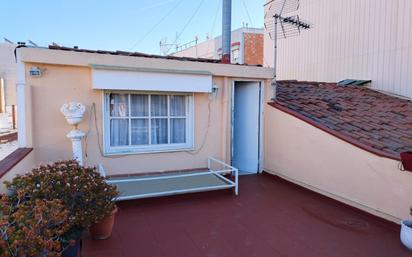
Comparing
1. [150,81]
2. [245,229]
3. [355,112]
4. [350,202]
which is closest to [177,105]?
[150,81]

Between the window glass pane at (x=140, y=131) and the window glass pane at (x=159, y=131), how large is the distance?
5.9 inches

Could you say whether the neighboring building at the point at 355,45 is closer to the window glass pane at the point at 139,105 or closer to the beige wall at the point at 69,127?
the beige wall at the point at 69,127

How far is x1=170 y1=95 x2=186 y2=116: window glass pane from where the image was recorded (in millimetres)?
7059

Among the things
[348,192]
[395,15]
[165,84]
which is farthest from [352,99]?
[165,84]

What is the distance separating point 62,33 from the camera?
18984 mm

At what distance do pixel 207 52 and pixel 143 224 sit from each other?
21101 mm

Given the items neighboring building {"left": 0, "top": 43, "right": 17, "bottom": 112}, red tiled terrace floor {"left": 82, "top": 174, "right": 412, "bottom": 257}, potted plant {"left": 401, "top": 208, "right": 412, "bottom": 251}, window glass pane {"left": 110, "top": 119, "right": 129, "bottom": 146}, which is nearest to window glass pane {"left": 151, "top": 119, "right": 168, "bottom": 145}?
window glass pane {"left": 110, "top": 119, "right": 129, "bottom": 146}

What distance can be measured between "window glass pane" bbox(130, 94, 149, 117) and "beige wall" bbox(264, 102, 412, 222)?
339 centimetres

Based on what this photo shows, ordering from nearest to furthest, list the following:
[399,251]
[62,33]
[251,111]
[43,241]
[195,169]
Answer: [43,241]
[399,251]
[195,169]
[251,111]
[62,33]

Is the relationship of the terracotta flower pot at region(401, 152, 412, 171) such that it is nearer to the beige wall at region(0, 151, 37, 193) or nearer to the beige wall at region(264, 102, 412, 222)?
the beige wall at region(264, 102, 412, 222)

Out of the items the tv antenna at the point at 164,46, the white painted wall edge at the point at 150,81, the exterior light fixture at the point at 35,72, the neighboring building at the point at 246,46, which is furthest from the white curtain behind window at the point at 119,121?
the tv antenna at the point at 164,46

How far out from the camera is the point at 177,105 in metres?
7.14

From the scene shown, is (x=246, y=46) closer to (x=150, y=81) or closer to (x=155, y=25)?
(x=155, y=25)

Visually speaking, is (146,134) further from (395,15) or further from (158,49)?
(158,49)
